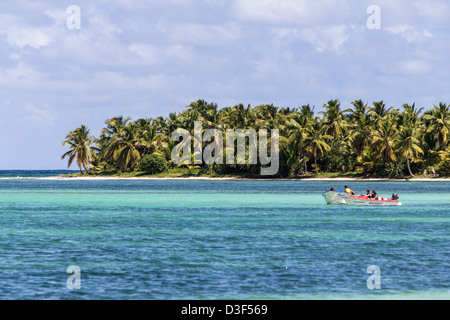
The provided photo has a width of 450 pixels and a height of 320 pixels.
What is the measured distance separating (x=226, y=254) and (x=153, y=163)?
355ft

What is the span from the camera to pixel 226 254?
95.2 feet

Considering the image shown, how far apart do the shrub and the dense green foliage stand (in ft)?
3.96

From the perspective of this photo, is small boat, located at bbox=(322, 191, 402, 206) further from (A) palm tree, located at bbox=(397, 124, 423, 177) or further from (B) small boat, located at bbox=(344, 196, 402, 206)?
(A) palm tree, located at bbox=(397, 124, 423, 177)

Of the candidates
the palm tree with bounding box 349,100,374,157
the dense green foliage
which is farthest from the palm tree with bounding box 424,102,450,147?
the palm tree with bounding box 349,100,374,157

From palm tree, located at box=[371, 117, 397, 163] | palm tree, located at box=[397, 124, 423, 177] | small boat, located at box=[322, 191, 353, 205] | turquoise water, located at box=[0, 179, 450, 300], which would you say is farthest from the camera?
palm tree, located at box=[371, 117, 397, 163]

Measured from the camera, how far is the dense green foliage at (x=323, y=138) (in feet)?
370

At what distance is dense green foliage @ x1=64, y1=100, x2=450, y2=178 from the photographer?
370ft

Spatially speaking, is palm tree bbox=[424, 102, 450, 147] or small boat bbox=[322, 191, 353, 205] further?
palm tree bbox=[424, 102, 450, 147]

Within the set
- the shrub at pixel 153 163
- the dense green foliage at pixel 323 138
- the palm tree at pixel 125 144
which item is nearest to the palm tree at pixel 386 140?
the dense green foliage at pixel 323 138

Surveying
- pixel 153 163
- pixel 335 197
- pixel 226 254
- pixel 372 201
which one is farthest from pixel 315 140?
pixel 226 254

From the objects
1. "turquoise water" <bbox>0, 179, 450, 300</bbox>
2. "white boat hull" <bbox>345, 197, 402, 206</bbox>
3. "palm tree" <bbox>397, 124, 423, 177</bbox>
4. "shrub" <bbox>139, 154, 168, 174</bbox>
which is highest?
"palm tree" <bbox>397, 124, 423, 177</bbox>
